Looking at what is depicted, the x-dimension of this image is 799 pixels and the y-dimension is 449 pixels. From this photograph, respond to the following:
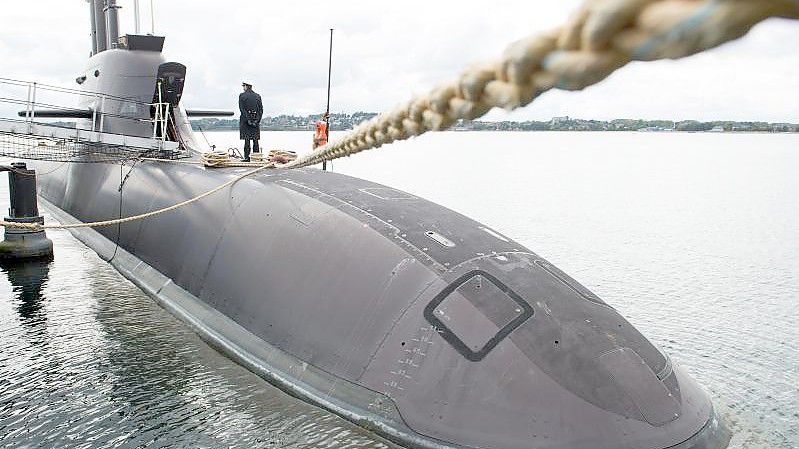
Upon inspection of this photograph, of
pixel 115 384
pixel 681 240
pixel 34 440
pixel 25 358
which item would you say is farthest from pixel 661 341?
pixel 681 240

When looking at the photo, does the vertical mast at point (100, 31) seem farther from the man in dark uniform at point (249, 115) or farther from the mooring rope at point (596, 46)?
the mooring rope at point (596, 46)

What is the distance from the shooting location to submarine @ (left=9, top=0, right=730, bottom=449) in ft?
19.5

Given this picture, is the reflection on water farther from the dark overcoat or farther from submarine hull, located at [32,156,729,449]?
the dark overcoat

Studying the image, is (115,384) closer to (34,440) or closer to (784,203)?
(34,440)

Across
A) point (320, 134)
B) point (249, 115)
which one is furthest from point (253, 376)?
point (320, 134)

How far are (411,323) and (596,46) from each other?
16.8 ft

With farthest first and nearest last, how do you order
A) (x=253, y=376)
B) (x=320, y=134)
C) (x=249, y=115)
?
(x=320, y=134)
(x=249, y=115)
(x=253, y=376)

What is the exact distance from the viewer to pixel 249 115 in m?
14.7

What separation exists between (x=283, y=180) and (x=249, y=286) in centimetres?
241

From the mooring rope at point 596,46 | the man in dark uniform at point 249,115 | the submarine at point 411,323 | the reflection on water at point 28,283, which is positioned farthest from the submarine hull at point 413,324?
the man in dark uniform at point 249,115

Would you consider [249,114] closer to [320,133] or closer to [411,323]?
[320,133]

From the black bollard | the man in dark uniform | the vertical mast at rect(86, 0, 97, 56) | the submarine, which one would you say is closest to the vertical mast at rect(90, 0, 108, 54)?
the vertical mast at rect(86, 0, 97, 56)

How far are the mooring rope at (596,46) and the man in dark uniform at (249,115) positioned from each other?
12.0 metres

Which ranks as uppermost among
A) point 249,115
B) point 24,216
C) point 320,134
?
point 249,115
